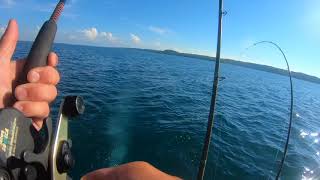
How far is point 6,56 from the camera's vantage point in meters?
2.45

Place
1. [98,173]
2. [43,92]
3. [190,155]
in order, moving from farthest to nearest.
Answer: [190,155], [98,173], [43,92]

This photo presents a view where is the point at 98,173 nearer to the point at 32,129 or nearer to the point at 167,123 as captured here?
the point at 32,129

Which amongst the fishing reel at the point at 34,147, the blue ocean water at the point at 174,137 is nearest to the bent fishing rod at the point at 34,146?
the fishing reel at the point at 34,147

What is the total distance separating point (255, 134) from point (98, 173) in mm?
19847

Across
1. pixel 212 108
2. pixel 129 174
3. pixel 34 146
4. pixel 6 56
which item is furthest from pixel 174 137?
pixel 34 146

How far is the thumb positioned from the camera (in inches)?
93.0

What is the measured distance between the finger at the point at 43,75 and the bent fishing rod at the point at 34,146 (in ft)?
0.16

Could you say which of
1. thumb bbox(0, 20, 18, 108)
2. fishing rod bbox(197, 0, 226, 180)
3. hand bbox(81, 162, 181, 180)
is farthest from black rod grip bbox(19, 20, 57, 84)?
fishing rod bbox(197, 0, 226, 180)

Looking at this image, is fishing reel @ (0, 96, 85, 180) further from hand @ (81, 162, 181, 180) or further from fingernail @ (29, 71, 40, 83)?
hand @ (81, 162, 181, 180)

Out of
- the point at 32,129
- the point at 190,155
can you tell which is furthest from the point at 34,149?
the point at 190,155

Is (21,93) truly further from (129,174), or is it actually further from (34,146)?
(129,174)

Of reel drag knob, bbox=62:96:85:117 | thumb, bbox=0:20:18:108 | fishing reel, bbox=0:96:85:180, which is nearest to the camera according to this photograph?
fishing reel, bbox=0:96:85:180

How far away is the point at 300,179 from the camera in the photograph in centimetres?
1537

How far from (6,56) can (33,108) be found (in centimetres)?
51
